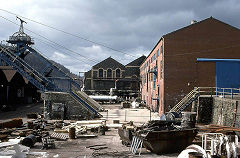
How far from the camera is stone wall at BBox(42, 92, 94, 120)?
960 inches

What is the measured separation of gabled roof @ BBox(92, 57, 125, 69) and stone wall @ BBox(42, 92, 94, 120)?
3872 cm

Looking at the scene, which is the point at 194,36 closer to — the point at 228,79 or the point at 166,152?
the point at 228,79

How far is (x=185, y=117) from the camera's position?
14.1 meters

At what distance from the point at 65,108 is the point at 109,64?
3910 cm

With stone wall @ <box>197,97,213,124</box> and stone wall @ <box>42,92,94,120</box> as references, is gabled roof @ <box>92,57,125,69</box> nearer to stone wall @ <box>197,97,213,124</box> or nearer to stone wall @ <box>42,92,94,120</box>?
stone wall @ <box>42,92,94,120</box>

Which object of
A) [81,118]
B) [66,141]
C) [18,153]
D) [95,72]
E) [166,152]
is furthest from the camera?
[95,72]

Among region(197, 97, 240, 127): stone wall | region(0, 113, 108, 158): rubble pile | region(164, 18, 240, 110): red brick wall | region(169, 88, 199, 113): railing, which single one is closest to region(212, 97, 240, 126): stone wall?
region(197, 97, 240, 127): stone wall

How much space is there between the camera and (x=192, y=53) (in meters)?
27.5

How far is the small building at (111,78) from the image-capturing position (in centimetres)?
6185

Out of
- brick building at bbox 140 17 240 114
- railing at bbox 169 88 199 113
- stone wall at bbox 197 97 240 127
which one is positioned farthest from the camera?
brick building at bbox 140 17 240 114

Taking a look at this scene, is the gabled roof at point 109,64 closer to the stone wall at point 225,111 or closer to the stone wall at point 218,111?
the stone wall at point 218,111

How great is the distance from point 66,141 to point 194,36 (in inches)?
778

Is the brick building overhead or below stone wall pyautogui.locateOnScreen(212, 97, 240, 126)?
overhead

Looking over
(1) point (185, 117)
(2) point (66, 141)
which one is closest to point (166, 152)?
(1) point (185, 117)
